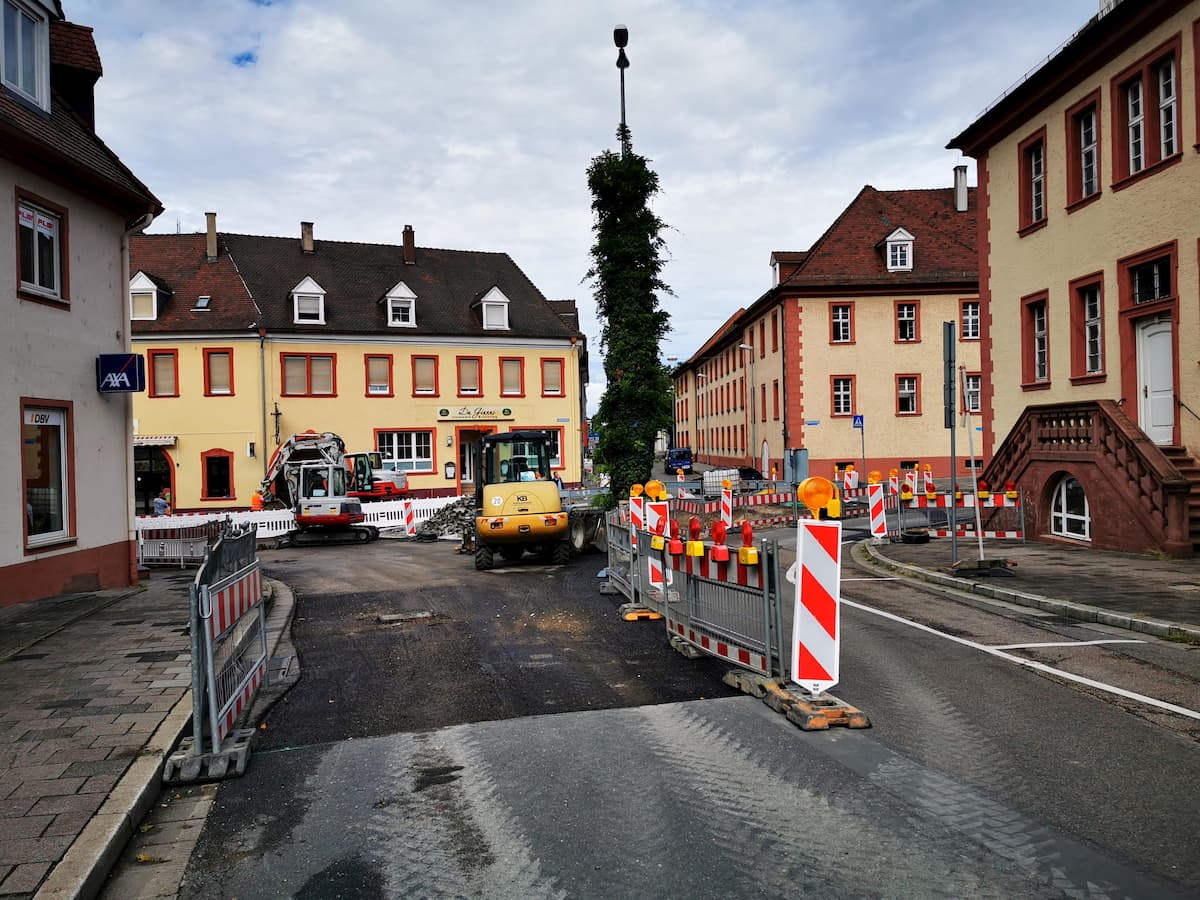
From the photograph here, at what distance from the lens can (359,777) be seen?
220 inches

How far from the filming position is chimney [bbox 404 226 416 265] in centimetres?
4538

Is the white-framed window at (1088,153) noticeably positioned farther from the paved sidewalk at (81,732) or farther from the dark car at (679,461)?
the dark car at (679,461)

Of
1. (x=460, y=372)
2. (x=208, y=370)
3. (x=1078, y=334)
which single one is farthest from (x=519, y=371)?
(x=1078, y=334)

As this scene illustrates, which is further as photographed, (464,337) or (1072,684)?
(464,337)

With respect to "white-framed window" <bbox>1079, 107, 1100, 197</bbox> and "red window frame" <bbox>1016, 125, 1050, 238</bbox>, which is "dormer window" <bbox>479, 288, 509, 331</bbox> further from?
"white-framed window" <bbox>1079, 107, 1100, 197</bbox>

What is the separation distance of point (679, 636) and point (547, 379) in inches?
1379

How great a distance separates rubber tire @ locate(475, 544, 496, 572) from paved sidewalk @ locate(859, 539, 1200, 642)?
7.03m

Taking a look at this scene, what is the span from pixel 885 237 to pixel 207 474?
3148 cm

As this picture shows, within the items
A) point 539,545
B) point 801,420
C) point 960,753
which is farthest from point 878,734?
point 801,420

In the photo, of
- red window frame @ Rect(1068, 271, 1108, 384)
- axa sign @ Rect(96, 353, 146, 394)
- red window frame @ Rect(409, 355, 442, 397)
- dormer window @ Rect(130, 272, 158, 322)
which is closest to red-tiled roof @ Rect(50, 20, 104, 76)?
axa sign @ Rect(96, 353, 146, 394)

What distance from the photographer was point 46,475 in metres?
13.2

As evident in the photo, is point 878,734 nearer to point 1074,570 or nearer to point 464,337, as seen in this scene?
point 1074,570

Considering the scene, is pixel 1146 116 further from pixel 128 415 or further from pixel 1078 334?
pixel 128 415

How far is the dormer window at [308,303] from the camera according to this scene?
40.4 meters
